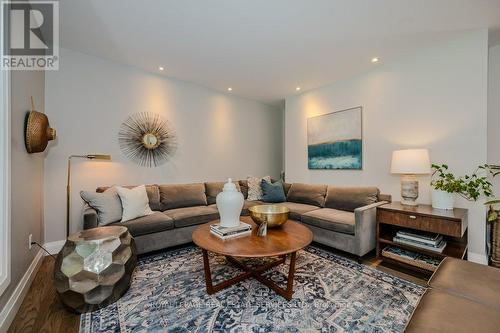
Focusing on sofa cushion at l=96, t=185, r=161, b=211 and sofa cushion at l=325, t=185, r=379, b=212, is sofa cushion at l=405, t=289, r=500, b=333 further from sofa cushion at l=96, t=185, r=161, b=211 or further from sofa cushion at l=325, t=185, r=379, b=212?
sofa cushion at l=96, t=185, r=161, b=211

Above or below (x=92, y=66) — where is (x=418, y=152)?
below

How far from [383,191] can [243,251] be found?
2496 mm

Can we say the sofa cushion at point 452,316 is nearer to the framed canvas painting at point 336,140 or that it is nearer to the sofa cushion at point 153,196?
the framed canvas painting at point 336,140

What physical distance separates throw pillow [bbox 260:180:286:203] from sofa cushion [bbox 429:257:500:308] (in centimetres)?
240

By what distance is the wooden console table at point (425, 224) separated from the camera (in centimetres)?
200

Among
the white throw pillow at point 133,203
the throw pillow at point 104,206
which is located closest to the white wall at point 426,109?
the white throw pillow at point 133,203

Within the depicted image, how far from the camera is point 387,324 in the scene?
1455 millimetres

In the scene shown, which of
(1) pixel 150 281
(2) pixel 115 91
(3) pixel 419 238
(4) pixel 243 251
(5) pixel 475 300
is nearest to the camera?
(5) pixel 475 300

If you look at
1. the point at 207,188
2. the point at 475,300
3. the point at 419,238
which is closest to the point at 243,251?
the point at 475,300

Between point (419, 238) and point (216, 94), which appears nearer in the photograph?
point (419, 238)

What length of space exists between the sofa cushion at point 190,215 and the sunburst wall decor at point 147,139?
37.9 inches

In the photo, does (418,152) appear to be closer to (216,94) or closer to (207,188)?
(207,188)

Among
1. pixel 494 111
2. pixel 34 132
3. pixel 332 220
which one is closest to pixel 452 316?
pixel 332 220

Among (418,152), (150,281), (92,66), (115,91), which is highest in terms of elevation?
(92,66)
